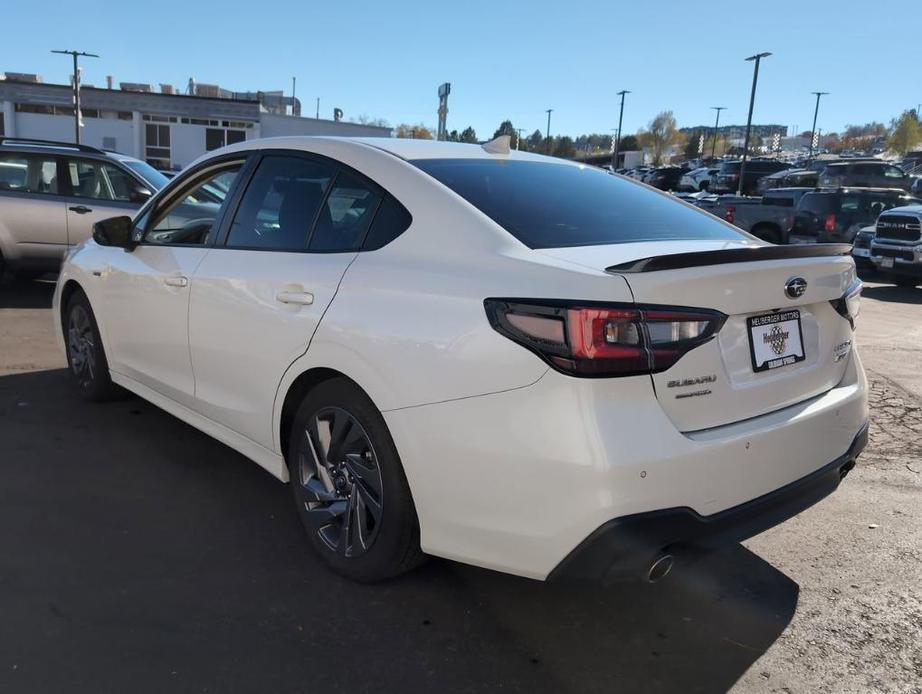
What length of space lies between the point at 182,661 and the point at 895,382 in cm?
594

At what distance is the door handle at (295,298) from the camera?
3014 mm

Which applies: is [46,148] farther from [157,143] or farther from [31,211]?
[157,143]

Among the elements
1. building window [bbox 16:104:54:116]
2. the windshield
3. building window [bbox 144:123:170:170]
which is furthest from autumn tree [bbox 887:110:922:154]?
the windshield

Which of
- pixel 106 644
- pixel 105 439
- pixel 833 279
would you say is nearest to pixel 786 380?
pixel 833 279

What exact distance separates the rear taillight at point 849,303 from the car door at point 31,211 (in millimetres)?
8423

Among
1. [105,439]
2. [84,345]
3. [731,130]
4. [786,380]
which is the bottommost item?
[105,439]

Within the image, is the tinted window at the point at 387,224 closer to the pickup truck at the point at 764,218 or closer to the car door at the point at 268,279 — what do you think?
the car door at the point at 268,279

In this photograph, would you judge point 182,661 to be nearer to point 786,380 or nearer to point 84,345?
point 786,380

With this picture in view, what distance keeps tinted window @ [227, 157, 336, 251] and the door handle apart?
22 centimetres

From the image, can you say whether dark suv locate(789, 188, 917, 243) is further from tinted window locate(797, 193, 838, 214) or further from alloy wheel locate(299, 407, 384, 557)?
alloy wheel locate(299, 407, 384, 557)

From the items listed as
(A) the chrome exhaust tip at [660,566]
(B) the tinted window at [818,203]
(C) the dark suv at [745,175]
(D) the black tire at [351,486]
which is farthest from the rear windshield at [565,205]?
(C) the dark suv at [745,175]

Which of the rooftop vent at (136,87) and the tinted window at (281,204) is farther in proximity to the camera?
the rooftop vent at (136,87)

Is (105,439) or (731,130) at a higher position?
(731,130)

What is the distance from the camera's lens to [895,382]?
6410 millimetres
